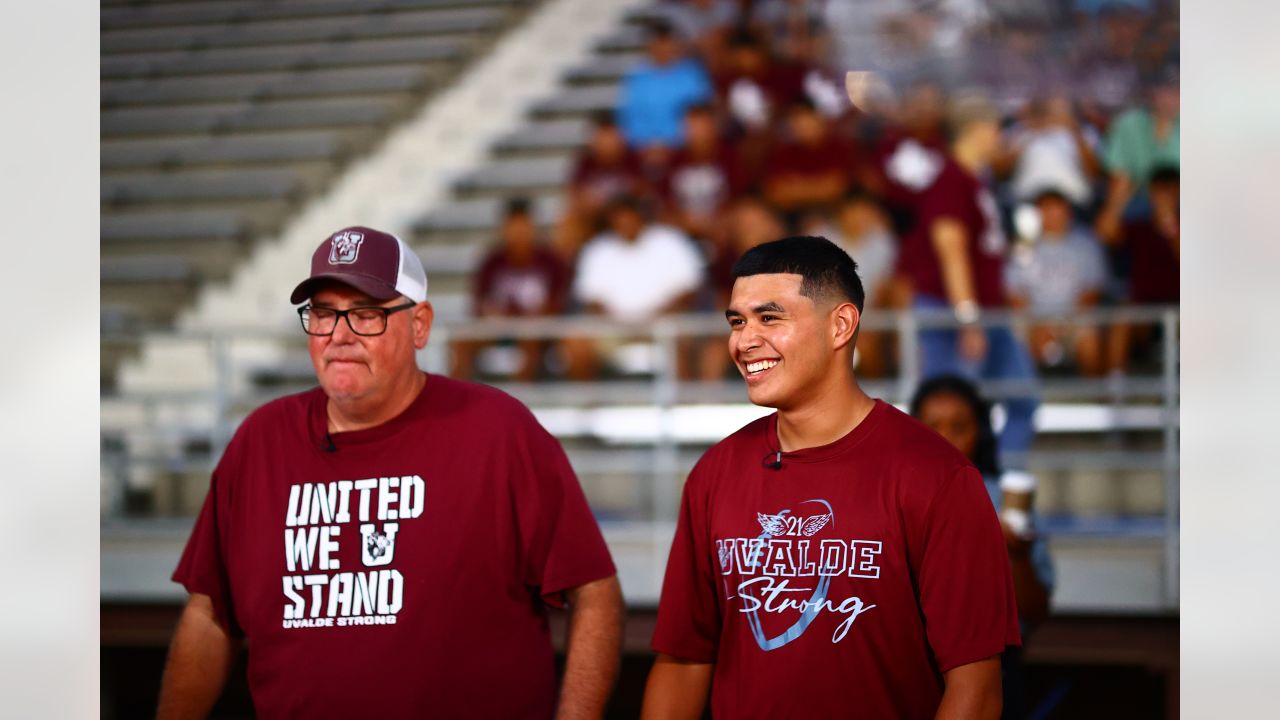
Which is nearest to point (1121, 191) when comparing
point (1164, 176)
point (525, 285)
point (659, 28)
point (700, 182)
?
point (1164, 176)

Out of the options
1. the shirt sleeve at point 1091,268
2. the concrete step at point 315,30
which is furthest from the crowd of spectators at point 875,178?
the concrete step at point 315,30

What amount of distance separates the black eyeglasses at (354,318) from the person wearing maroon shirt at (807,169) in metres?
4.14

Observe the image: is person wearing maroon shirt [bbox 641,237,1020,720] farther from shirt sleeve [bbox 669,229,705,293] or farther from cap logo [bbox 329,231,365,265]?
shirt sleeve [bbox 669,229,705,293]

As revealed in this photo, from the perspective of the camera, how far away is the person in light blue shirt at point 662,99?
25.5ft

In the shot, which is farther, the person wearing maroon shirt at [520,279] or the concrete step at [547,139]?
the concrete step at [547,139]

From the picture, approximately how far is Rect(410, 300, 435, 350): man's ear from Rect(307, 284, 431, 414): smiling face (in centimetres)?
4

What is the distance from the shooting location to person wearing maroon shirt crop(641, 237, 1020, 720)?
2240 millimetres

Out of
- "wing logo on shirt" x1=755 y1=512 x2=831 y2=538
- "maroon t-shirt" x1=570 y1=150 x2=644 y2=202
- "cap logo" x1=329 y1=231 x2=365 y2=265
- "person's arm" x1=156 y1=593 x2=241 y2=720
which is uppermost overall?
"maroon t-shirt" x1=570 y1=150 x2=644 y2=202

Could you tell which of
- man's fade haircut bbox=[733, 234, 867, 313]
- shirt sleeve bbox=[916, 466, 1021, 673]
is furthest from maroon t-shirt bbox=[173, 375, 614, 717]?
shirt sleeve bbox=[916, 466, 1021, 673]

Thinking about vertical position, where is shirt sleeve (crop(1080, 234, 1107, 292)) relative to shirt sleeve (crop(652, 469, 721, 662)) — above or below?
above

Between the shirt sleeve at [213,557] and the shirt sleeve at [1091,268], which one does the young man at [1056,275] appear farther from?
the shirt sleeve at [213,557]

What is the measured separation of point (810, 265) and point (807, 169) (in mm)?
4567

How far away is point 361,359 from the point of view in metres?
2.78

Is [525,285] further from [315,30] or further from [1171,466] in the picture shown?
[315,30]
